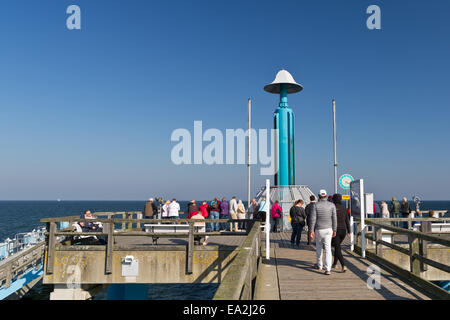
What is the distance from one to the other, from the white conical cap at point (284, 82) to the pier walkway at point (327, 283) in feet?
49.1

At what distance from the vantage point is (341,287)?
6574mm

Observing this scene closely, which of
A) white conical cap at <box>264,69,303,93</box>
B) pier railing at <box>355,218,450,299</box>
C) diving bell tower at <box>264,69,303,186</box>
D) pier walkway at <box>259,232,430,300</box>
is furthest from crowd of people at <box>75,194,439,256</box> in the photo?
white conical cap at <box>264,69,303,93</box>

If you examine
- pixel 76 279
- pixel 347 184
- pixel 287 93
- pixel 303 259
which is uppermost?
pixel 287 93

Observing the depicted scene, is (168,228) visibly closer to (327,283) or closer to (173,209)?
(173,209)

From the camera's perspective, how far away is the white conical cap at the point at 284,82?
22.8m

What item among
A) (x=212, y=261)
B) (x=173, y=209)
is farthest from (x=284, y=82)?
(x=212, y=261)

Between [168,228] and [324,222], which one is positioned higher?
[324,222]

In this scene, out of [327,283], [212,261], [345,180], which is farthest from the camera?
[345,180]

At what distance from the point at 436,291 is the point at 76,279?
28.5 feet

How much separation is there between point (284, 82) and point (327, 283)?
17221 mm

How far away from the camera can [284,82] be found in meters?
22.6
